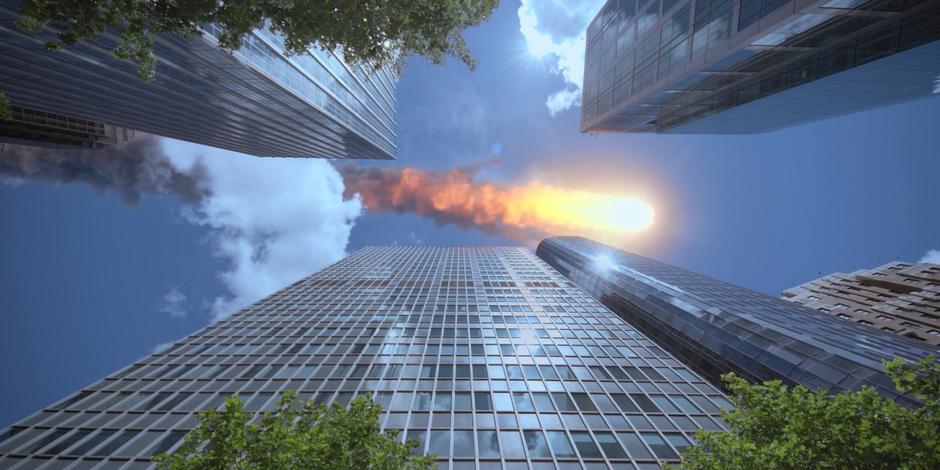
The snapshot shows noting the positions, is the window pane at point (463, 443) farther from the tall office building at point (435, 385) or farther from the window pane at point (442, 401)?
the window pane at point (442, 401)

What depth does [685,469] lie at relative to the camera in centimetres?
1266

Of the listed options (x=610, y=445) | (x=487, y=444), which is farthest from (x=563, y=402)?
(x=487, y=444)

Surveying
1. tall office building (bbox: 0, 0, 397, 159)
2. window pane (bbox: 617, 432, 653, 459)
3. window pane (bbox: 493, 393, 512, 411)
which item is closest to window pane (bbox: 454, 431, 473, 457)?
window pane (bbox: 493, 393, 512, 411)

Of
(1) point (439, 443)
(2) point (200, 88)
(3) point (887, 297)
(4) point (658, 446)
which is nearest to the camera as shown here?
(4) point (658, 446)

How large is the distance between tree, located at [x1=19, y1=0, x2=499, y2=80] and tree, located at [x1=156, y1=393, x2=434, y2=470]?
38.4 ft

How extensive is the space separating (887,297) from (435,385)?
270 ft

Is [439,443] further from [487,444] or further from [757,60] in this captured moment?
[757,60]

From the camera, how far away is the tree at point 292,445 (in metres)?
10.1

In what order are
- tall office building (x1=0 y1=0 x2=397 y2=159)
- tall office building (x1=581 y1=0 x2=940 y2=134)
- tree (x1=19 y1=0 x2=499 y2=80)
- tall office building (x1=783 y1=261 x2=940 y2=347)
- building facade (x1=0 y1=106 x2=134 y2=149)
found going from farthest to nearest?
building facade (x1=0 y1=106 x2=134 y2=149) → tall office building (x1=783 y1=261 x2=940 y2=347) → tall office building (x1=0 y1=0 x2=397 y2=159) → tall office building (x1=581 y1=0 x2=940 y2=134) → tree (x1=19 y1=0 x2=499 y2=80)

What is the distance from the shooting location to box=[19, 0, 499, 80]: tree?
1027 cm

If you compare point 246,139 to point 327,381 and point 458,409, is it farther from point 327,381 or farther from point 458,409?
point 458,409

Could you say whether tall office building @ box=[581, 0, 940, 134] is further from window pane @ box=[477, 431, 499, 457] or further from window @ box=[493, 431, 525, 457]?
window pane @ box=[477, 431, 499, 457]

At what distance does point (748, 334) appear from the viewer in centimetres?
3403

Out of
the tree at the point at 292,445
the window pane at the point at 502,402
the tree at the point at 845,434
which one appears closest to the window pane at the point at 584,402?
the window pane at the point at 502,402
